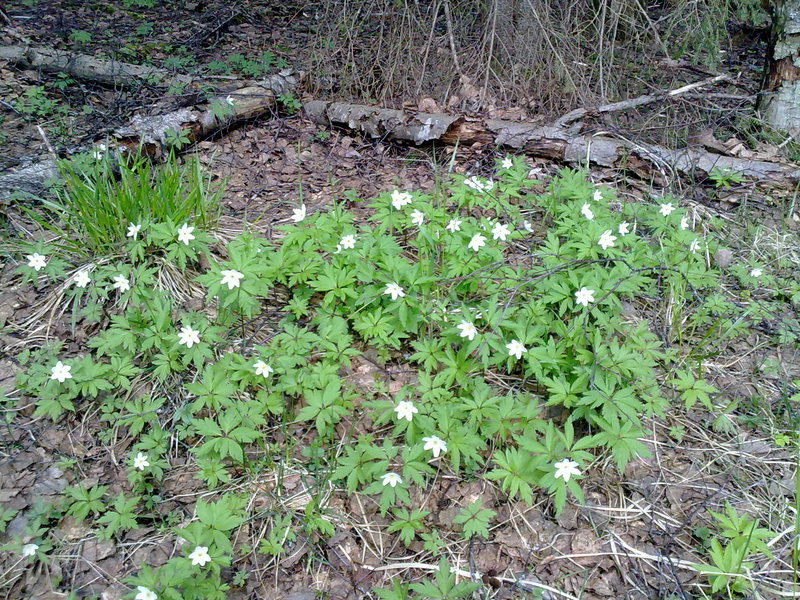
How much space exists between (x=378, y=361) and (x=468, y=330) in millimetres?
519

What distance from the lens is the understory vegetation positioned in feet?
7.07

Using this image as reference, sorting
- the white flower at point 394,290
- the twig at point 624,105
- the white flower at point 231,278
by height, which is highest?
the twig at point 624,105

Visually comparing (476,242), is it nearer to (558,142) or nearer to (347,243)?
(347,243)

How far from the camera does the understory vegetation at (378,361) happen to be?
7.07 ft

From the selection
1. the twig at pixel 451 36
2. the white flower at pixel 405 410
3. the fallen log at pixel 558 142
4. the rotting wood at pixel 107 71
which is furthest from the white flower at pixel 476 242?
the rotting wood at pixel 107 71

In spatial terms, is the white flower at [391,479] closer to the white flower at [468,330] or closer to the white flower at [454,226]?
the white flower at [468,330]

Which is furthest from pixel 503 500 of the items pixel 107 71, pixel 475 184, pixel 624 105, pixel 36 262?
pixel 107 71

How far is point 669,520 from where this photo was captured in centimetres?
222

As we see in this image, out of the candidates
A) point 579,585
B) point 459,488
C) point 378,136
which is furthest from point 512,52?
point 579,585

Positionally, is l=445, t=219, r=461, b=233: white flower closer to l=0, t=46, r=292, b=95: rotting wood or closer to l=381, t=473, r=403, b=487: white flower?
l=381, t=473, r=403, b=487: white flower

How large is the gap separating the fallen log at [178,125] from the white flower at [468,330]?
2.35m

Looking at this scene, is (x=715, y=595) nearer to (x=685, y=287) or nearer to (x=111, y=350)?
(x=685, y=287)

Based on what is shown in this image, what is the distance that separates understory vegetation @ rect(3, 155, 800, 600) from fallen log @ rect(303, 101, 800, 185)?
736 mm

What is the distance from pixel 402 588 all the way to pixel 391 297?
1.24m
